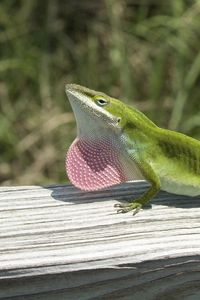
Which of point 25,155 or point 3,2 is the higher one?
point 3,2

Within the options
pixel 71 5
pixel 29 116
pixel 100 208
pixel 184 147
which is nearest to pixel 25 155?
pixel 29 116

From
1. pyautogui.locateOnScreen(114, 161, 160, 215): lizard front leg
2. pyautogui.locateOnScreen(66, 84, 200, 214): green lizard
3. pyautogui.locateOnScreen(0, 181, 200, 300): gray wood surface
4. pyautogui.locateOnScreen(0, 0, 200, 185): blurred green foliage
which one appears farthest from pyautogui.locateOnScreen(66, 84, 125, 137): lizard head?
pyautogui.locateOnScreen(0, 0, 200, 185): blurred green foliage

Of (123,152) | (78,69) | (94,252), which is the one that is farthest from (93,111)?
(78,69)

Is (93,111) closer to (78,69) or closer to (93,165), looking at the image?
(93,165)

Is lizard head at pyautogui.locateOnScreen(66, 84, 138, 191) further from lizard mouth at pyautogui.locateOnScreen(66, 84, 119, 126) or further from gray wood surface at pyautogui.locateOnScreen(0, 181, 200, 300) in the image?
gray wood surface at pyautogui.locateOnScreen(0, 181, 200, 300)

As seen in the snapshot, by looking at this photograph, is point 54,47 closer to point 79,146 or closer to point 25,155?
point 25,155

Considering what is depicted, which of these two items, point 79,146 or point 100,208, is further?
point 79,146

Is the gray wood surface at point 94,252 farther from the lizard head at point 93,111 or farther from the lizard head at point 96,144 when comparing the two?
the lizard head at point 93,111
